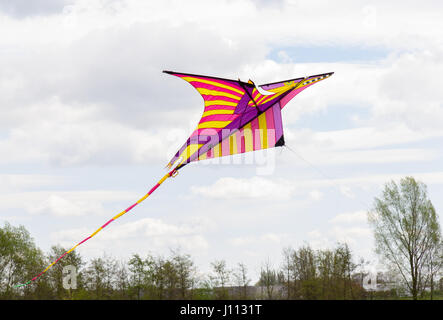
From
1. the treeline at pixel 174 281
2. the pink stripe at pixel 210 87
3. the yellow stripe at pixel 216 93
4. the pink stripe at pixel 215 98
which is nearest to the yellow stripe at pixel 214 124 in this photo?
the pink stripe at pixel 215 98

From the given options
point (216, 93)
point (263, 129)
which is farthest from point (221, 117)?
point (263, 129)

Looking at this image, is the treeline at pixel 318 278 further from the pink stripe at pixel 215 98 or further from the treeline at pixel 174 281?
the pink stripe at pixel 215 98

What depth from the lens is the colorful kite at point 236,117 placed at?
1488cm

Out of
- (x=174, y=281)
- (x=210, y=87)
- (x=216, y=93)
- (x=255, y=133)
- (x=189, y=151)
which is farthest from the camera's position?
(x=174, y=281)

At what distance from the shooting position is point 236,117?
15406 mm

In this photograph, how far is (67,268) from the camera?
138ft

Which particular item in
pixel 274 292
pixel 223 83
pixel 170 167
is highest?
pixel 223 83

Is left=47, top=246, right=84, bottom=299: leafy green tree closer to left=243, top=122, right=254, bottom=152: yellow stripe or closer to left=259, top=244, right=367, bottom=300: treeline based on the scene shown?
left=259, top=244, right=367, bottom=300: treeline

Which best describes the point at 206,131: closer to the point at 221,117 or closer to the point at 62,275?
the point at 221,117

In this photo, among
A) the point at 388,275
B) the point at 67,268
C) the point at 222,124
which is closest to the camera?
the point at 222,124

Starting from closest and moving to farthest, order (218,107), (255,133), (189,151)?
1. (189,151)
2. (218,107)
3. (255,133)
